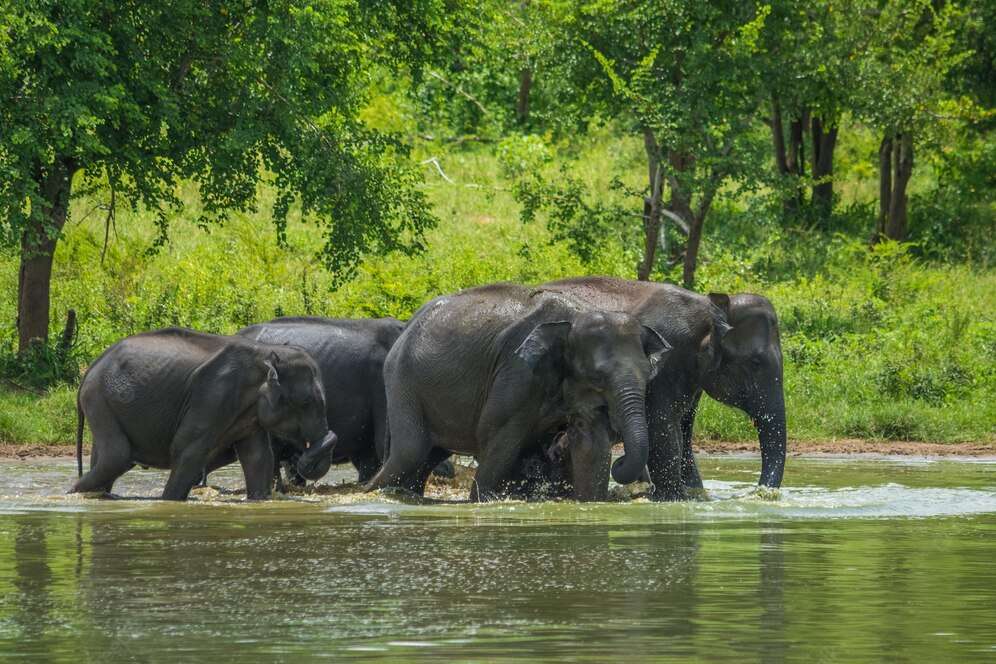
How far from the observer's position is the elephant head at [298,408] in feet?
52.6

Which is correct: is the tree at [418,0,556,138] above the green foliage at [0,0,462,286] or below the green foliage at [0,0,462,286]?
above

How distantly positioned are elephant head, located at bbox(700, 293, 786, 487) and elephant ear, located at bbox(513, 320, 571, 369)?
1.92m

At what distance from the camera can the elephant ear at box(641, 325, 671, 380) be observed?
15.5 m

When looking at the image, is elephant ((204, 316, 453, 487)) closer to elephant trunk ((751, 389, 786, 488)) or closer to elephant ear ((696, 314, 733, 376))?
elephant ear ((696, 314, 733, 376))

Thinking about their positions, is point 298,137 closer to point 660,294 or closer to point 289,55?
point 289,55

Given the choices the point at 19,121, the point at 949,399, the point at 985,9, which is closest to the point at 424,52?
the point at 19,121

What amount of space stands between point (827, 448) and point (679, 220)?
8.54 metres

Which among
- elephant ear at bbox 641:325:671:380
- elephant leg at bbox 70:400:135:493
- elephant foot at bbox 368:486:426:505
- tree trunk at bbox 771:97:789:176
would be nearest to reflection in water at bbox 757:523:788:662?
elephant ear at bbox 641:325:671:380

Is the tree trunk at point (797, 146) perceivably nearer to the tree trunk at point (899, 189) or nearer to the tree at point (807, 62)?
the tree at point (807, 62)

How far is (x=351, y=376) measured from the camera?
59.9 feet

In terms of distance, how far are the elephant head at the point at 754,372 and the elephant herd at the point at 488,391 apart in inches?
0.5

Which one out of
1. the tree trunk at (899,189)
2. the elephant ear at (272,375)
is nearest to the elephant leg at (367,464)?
the elephant ear at (272,375)

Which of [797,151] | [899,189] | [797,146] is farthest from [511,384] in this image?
[797,151]

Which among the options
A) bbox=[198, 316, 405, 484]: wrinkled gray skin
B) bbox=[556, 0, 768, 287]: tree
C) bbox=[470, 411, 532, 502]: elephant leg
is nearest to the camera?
bbox=[470, 411, 532, 502]: elephant leg
